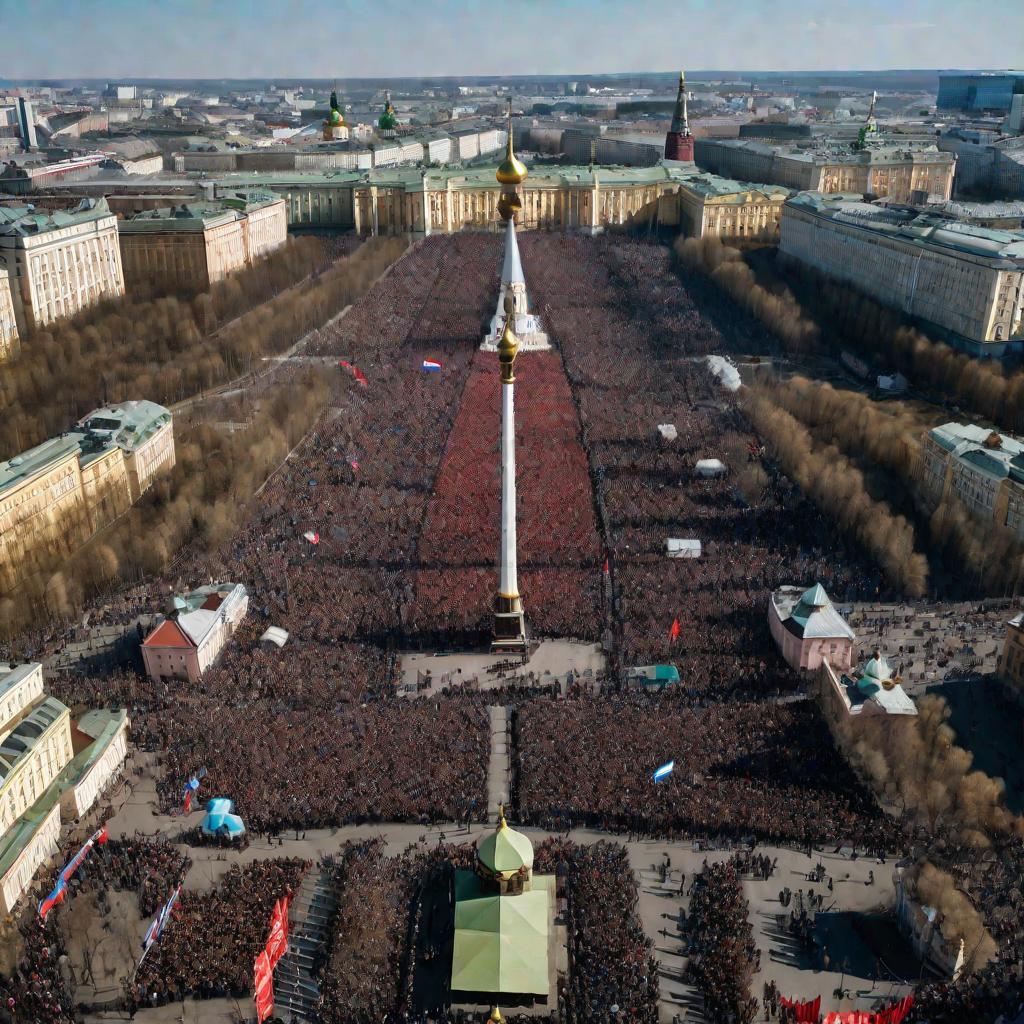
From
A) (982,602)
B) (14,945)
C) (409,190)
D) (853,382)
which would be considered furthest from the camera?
(409,190)

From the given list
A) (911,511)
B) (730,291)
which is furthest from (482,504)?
(730,291)

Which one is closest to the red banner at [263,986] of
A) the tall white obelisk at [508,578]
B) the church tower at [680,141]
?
the tall white obelisk at [508,578]

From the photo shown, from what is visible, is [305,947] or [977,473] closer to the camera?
[305,947]

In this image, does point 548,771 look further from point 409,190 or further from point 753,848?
point 409,190

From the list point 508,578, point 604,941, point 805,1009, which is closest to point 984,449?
point 508,578

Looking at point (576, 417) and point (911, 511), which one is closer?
point (911, 511)

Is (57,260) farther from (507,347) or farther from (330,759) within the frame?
(330,759)

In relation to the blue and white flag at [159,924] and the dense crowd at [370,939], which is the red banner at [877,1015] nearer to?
the dense crowd at [370,939]
